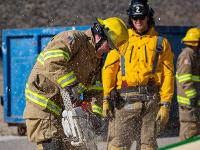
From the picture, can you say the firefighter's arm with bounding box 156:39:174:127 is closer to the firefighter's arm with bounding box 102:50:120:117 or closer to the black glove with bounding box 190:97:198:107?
the firefighter's arm with bounding box 102:50:120:117

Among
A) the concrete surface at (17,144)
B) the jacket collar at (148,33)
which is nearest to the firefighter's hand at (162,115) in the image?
the jacket collar at (148,33)

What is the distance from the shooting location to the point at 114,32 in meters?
6.12

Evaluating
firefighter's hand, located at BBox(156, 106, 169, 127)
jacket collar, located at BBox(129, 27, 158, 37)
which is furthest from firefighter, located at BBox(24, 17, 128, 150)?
firefighter's hand, located at BBox(156, 106, 169, 127)

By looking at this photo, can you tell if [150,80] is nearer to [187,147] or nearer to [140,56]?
[140,56]

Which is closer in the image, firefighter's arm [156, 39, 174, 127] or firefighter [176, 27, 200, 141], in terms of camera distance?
firefighter's arm [156, 39, 174, 127]

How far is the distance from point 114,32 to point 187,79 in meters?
3.53

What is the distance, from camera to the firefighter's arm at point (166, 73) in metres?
7.45

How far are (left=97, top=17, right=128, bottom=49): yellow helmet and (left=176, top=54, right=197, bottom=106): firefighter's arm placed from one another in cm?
333

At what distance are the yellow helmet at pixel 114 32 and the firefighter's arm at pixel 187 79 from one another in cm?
333

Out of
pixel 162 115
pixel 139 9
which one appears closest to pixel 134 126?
pixel 162 115

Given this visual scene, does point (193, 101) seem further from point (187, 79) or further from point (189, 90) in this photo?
point (187, 79)

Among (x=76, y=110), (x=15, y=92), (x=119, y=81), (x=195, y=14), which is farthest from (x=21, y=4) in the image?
(x=76, y=110)

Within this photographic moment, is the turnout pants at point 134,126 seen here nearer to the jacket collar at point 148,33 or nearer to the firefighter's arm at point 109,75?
the firefighter's arm at point 109,75

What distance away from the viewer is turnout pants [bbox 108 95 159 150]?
733 cm
